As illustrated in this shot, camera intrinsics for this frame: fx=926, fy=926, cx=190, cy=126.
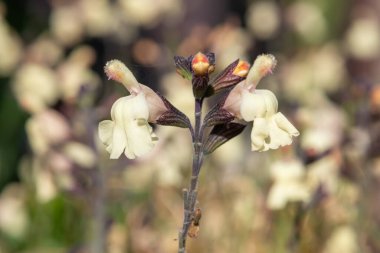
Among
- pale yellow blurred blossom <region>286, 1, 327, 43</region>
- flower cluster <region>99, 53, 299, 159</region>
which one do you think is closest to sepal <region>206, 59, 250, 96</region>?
flower cluster <region>99, 53, 299, 159</region>

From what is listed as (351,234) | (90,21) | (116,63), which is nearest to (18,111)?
(90,21)

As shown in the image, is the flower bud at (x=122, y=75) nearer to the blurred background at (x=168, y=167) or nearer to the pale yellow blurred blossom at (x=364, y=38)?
the blurred background at (x=168, y=167)

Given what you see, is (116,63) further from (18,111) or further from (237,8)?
(237,8)

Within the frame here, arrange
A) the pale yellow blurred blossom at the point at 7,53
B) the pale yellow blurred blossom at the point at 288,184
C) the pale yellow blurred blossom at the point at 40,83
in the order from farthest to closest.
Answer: the pale yellow blurred blossom at the point at 7,53, the pale yellow blurred blossom at the point at 40,83, the pale yellow blurred blossom at the point at 288,184

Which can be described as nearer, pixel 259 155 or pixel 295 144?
pixel 295 144

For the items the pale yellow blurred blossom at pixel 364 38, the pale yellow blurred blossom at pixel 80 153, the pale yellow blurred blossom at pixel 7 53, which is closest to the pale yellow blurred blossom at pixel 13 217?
the pale yellow blurred blossom at pixel 80 153

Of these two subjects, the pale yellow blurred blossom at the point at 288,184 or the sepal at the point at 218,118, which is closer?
the sepal at the point at 218,118
